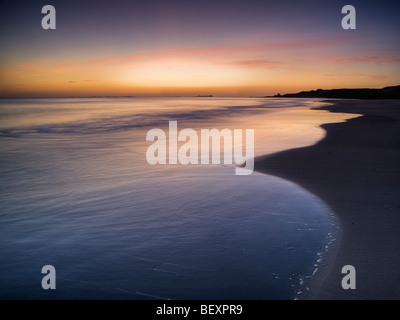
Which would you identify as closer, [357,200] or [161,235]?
[161,235]

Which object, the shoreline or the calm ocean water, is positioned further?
the calm ocean water

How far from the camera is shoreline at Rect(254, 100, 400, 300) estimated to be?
307 cm

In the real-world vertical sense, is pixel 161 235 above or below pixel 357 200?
below

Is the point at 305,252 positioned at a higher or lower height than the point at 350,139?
lower

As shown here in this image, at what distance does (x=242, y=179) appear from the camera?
23.1ft

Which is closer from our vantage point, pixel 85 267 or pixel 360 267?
pixel 360 267

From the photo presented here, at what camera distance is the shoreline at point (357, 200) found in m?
3.07

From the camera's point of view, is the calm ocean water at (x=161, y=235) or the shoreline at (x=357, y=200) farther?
the calm ocean water at (x=161, y=235)

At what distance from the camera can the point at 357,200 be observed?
5242mm
